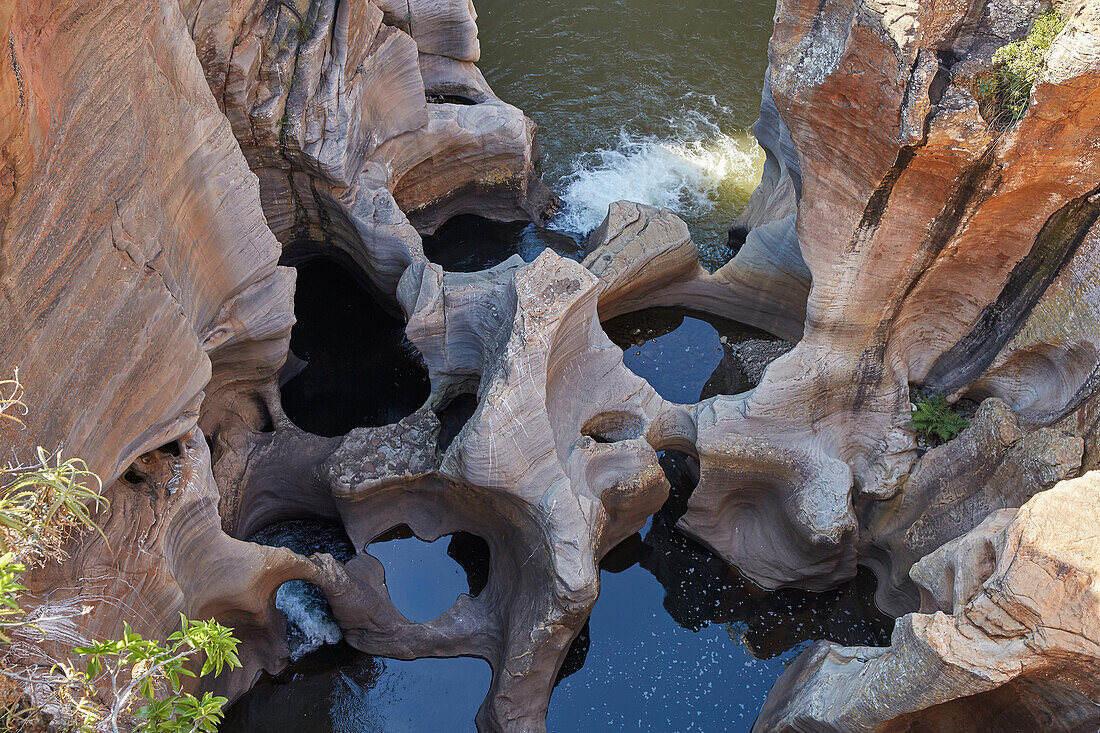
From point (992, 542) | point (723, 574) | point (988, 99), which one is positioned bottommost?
point (723, 574)

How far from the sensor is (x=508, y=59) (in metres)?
14.3

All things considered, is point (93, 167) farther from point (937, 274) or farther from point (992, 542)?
point (937, 274)

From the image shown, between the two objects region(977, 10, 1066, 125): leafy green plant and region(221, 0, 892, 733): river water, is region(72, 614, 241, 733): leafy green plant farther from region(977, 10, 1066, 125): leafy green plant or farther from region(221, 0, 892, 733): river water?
region(977, 10, 1066, 125): leafy green plant

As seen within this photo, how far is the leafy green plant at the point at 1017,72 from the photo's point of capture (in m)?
6.54

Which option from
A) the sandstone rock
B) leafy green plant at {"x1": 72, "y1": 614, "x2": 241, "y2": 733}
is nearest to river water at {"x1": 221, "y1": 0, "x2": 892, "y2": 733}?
the sandstone rock

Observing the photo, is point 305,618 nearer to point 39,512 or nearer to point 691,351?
point 39,512

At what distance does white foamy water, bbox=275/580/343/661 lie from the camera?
326 inches

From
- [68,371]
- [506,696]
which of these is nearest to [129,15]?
[68,371]

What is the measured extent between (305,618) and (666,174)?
25.9 ft

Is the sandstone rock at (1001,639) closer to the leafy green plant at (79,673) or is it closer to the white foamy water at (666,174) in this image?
the leafy green plant at (79,673)

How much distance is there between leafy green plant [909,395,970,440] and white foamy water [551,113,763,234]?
4692 millimetres

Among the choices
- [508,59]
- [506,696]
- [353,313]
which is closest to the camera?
[506,696]

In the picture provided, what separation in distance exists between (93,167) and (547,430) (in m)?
3.97

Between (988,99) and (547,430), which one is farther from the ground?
(988,99)
